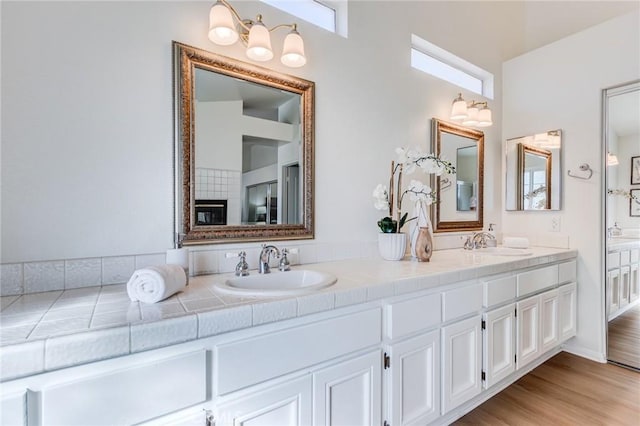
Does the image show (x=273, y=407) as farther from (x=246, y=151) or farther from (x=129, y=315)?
(x=246, y=151)

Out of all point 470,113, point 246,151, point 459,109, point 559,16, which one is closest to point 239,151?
point 246,151

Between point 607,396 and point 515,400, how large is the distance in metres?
0.60

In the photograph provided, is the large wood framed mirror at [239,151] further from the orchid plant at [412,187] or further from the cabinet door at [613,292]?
the cabinet door at [613,292]

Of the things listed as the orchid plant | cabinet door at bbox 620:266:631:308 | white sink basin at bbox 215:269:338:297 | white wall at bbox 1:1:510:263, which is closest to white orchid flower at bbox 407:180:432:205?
the orchid plant

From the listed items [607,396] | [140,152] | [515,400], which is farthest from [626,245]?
[140,152]

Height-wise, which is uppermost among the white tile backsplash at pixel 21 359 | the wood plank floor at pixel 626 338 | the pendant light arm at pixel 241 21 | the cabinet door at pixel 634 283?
the pendant light arm at pixel 241 21

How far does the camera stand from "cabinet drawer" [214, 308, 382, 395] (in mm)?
946

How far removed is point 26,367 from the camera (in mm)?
699

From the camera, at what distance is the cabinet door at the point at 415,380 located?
136cm

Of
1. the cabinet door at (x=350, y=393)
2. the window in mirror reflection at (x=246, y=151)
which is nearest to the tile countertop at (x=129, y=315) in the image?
the cabinet door at (x=350, y=393)

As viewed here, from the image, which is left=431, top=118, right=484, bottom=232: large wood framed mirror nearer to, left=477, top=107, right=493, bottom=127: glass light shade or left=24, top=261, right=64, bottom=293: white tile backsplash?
left=477, top=107, right=493, bottom=127: glass light shade

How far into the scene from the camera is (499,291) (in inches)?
72.2

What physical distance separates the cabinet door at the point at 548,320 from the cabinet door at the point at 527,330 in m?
0.06

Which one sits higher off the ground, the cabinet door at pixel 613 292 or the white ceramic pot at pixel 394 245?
the white ceramic pot at pixel 394 245
